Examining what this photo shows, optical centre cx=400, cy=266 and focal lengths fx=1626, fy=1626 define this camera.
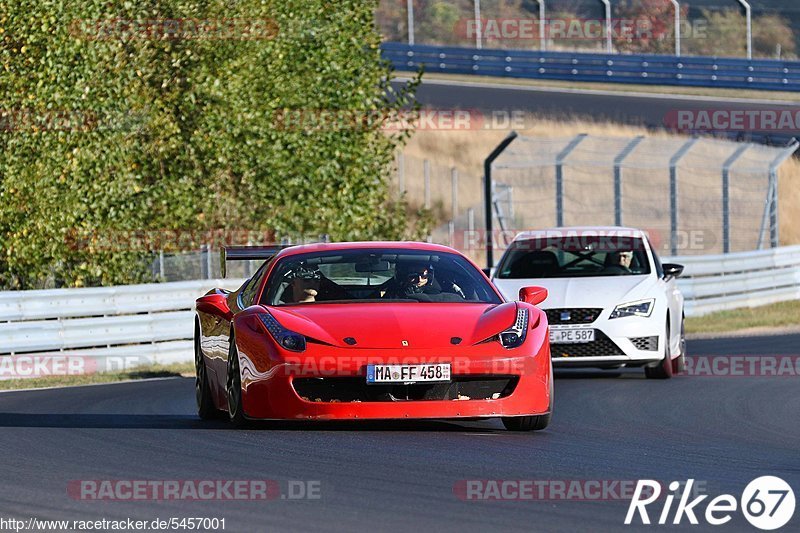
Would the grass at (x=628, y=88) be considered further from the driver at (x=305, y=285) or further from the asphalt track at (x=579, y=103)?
the driver at (x=305, y=285)

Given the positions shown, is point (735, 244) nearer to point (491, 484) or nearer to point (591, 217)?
point (591, 217)

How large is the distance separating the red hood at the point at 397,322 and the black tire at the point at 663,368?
5.42 meters

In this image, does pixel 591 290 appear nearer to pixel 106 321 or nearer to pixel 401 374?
pixel 106 321

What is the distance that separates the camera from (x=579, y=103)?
46.2 metres

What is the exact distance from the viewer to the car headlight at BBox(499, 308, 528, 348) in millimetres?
9789

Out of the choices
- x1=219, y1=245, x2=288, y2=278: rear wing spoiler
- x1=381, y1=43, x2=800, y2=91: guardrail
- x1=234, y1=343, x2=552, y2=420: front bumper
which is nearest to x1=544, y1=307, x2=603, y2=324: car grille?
x1=219, y1=245, x2=288, y2=278: rear wing spoiler

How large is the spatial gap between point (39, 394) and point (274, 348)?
5.81m

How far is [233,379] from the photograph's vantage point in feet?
33.7

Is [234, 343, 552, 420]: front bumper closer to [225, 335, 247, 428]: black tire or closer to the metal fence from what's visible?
[225, 335, 247, 428]: black tire

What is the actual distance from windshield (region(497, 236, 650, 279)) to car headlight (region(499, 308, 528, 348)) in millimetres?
6254

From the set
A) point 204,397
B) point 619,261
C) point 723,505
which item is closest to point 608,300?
point 619,261

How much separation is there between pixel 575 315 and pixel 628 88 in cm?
3412

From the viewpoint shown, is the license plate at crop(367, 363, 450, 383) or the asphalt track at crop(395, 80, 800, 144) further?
the asphalt track at crop(395, 80, 800, 144)

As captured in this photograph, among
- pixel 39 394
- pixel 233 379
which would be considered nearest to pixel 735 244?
pixel 39 394
